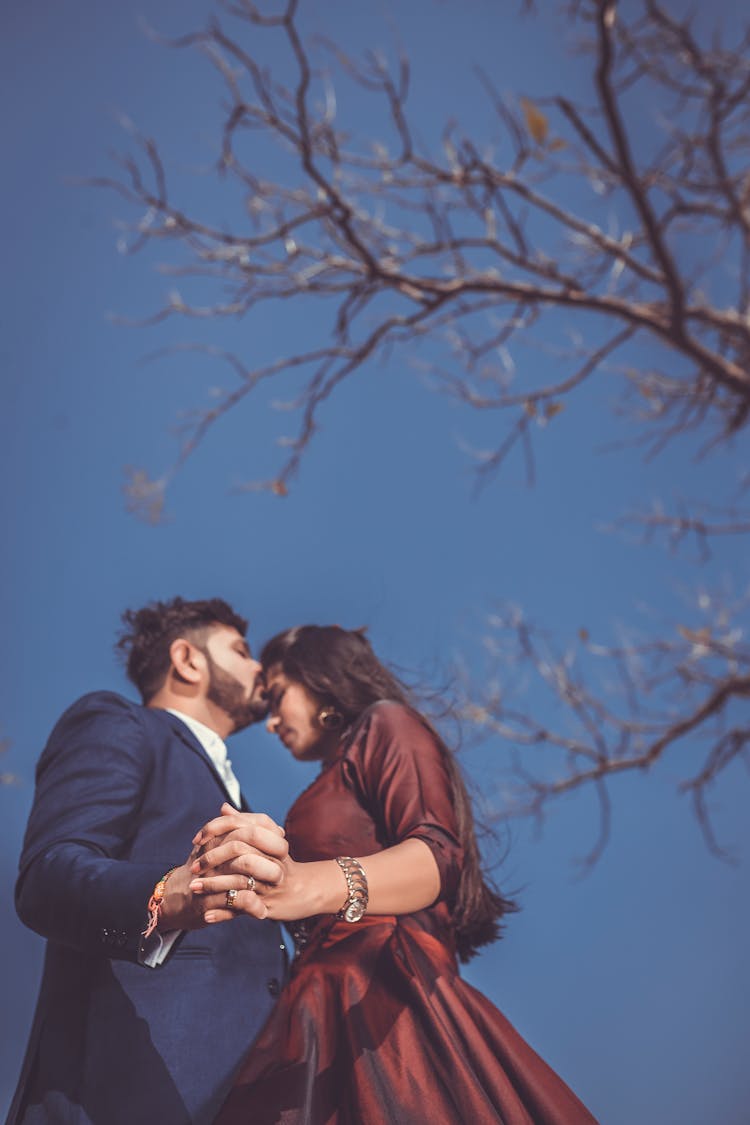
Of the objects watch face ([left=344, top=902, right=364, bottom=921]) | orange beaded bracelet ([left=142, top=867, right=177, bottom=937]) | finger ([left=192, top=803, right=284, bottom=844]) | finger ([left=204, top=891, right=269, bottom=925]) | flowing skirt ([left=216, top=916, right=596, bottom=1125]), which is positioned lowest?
flowing skirt ([left=216, top=916, right=596, bottom=1125])

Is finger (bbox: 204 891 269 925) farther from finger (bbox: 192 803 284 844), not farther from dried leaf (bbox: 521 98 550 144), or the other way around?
dried leaf (bbox: 521 98 550 144)

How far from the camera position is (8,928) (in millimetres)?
2453

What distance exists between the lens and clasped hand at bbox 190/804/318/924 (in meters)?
1.38

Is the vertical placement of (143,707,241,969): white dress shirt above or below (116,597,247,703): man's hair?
below

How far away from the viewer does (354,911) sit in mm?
1595

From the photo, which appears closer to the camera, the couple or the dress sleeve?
the couple

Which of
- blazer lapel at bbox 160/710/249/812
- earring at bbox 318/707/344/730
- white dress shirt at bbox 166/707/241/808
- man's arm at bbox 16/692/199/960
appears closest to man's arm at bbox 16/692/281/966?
man's arm at bbox 16/692/199/960

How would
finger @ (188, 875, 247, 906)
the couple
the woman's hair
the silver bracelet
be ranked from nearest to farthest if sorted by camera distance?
finger @ (188, 875, 247, 906) → the couple → the silver bracelet → the woman's hair

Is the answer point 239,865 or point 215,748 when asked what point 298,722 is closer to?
point 215,748

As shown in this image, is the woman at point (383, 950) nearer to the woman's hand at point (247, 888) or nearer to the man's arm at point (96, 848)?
the woman's hand at point (247, 888)

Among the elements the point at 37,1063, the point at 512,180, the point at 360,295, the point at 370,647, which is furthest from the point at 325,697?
the point at 512,180

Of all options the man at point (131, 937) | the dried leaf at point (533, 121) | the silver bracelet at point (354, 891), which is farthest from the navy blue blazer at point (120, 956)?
the dried leaf at point (533, 121)

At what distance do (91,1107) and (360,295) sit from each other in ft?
6.27

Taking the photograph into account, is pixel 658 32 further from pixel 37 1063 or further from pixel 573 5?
pixel 37 1063
